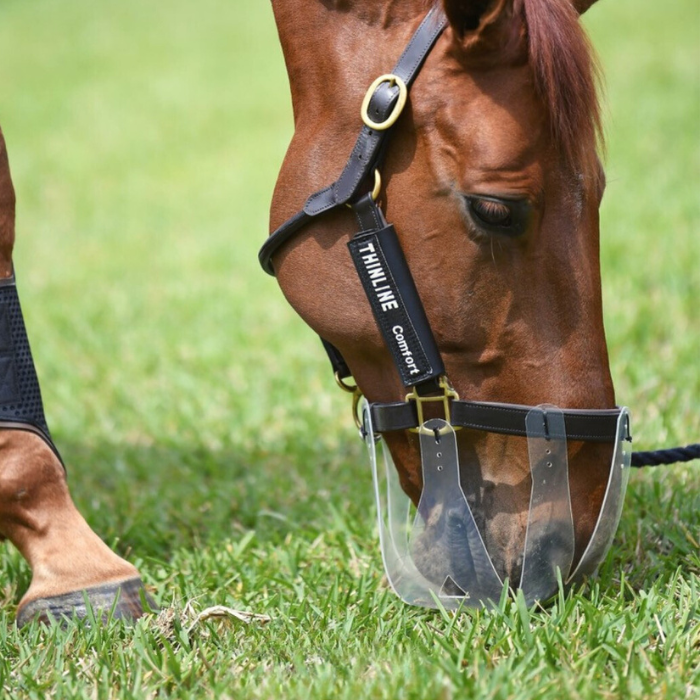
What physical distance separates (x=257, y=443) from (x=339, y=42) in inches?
76.8

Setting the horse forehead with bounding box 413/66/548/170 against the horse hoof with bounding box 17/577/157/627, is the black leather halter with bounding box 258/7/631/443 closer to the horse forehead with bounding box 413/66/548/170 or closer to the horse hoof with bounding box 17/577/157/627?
Answer: the horse forehead with bounding box 413/66/548/170

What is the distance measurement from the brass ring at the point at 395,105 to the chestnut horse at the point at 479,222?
3 centimetres

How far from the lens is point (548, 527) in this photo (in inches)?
75.5

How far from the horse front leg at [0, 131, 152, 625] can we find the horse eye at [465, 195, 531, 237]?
1102mm

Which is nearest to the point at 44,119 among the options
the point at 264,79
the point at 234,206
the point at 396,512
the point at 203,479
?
the point at 264,79

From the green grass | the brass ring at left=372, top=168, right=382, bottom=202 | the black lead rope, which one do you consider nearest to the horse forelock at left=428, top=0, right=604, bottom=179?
the green grass

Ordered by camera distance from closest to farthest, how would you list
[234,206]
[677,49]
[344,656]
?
[344,656] → [234,206] → [677,49]

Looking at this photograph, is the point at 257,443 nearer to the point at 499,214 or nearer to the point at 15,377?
the point at 15,377

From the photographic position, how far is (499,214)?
1.84 metres

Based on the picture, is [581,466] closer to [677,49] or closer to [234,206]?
[234,206]

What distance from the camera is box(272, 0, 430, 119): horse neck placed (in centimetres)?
200

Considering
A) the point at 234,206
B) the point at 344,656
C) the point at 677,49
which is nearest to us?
the point at 344,656

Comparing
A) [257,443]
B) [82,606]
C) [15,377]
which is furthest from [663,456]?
[257,443]

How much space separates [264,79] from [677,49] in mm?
5521
